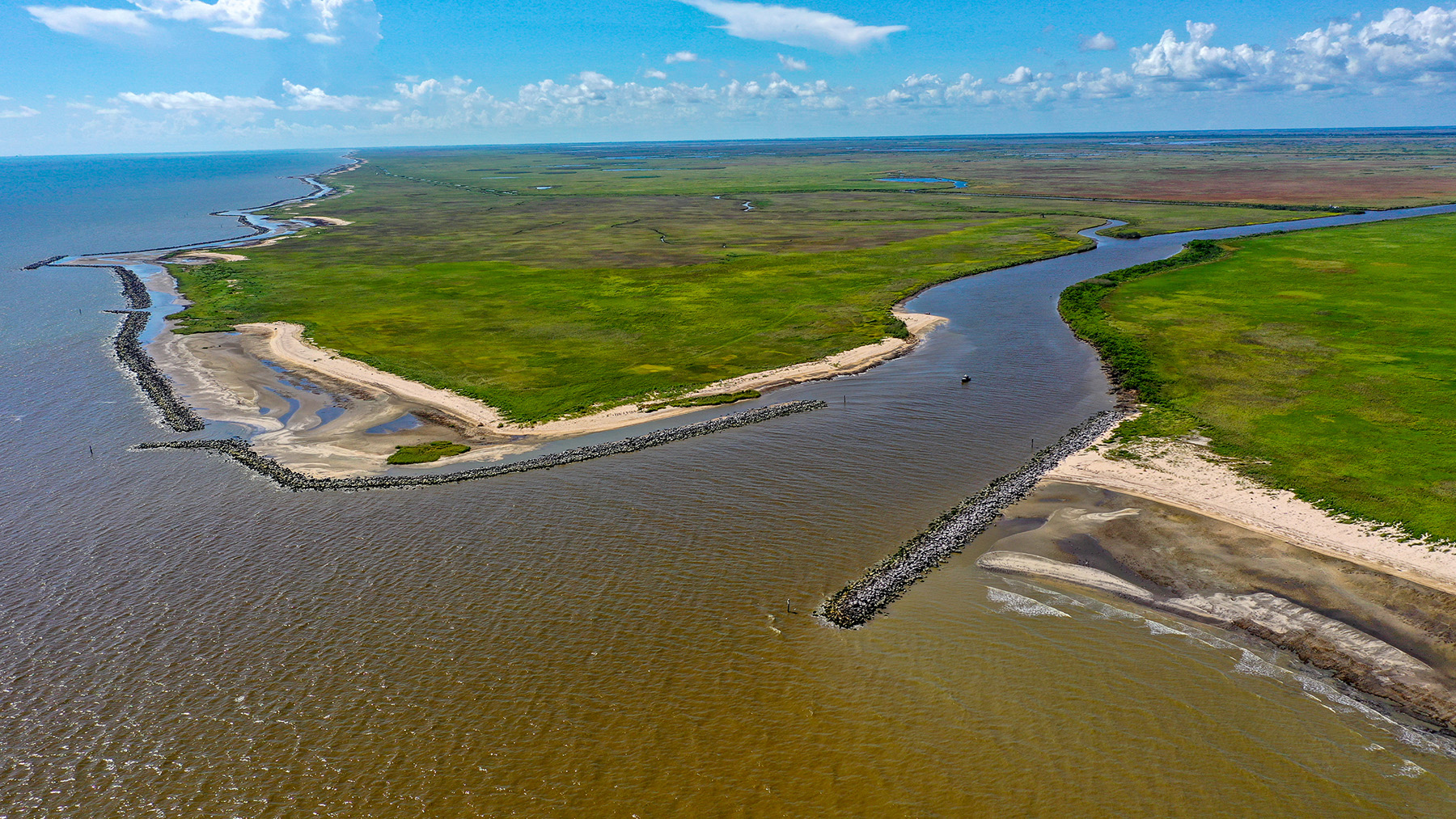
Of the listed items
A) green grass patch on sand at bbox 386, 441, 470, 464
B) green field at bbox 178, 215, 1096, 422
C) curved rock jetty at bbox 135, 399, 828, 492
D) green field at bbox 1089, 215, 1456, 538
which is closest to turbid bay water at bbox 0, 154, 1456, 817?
curved rock jetty at bbox 135, 399, 828, 492

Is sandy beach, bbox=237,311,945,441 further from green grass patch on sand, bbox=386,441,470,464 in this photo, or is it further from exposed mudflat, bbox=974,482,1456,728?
exposed mudflat, bbox=974,482,1456,728

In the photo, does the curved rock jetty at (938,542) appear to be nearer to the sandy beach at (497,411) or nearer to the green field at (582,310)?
the sandy beach at (497,411)

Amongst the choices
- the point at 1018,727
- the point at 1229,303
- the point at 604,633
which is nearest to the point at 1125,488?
the point at 1018,727

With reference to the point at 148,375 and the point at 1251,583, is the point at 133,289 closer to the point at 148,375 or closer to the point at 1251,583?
the point at 148,375

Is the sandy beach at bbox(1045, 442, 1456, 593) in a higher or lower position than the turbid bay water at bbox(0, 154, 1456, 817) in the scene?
higher

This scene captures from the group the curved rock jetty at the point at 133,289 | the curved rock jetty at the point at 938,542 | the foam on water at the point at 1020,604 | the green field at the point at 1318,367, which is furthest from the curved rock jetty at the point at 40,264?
the green field at the point at 1318,367

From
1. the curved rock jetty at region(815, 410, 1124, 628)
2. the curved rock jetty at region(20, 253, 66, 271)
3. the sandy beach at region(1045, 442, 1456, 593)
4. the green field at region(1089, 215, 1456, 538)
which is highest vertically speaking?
the curved rock jetty at region(20, 253, 66, 271)

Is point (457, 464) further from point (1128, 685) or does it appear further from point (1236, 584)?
point (1236, 584)

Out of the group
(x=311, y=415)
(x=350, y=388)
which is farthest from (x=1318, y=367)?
(x=311, y=415)
